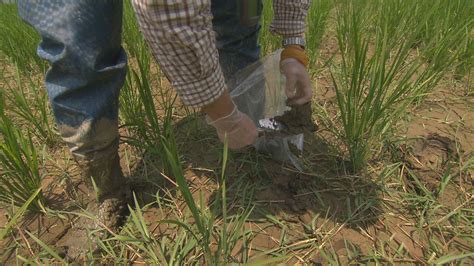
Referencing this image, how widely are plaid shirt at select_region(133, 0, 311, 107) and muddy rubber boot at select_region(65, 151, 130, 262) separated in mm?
400

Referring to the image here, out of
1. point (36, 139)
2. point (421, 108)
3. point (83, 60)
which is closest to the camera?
point (83, 60)

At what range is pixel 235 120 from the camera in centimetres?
88

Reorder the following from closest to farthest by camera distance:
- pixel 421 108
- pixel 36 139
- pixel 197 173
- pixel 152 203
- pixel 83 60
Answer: pixel 83 60, pixel 152 203, pixel 197 173, pixel 36 139, pixel 421 108

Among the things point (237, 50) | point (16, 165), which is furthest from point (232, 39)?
point (16, 165)

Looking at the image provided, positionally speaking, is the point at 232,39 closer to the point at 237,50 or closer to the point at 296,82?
the point at 237,50

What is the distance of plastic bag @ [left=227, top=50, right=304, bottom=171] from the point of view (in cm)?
127

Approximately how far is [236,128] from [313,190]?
1.22ft

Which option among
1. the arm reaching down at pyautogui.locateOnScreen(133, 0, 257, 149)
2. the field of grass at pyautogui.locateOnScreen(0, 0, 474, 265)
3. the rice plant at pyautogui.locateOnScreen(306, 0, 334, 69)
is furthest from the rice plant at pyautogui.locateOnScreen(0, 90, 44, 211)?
the rice plant at pyautogui.locateOnScreen(306, 0, 334, 69)

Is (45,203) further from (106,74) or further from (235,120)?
(235,120)

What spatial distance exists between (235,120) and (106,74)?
1.23 ft

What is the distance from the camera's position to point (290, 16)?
3.72 feet

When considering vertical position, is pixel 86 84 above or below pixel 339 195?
above

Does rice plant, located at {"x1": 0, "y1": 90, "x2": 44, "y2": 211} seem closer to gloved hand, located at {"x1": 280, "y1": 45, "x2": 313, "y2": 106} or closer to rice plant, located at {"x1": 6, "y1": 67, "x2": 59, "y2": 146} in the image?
rice plant, located at {"x1": 6, "y1": 67, "x2": 59, "y2": 146}

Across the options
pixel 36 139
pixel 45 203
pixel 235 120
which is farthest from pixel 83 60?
pixel 36 139
